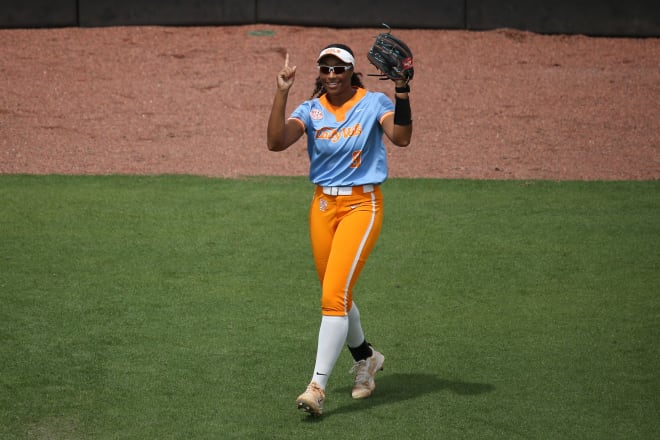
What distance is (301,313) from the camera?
7.29 m

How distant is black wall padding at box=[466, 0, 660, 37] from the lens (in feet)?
54.6

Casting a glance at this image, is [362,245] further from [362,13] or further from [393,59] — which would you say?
[362,13]

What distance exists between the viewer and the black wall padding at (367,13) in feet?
54.5

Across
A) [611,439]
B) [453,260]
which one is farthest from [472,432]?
[453,260]

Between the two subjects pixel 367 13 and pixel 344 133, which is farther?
pixel 367 13

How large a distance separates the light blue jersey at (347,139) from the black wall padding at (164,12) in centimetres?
1141

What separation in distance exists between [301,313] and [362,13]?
10.2 meters

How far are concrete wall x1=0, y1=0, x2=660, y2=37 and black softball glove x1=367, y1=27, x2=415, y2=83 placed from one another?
11.2 meters

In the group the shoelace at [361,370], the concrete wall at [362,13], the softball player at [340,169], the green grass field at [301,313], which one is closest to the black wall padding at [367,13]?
the concrete wall at [362,13]

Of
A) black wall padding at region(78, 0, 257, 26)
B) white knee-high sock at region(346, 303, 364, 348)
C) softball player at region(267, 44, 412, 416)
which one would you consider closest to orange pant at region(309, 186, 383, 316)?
softball player at region(267, 44, 412, 416)

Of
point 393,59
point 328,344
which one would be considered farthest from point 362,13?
point 328,344

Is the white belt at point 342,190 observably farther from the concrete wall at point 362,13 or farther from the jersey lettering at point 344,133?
the concrete wall at point 362,13

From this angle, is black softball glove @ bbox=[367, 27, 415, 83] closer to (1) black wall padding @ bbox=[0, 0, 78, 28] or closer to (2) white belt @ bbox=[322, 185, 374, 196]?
(2) white belt @ bbox=[322, 185, 374, 196]

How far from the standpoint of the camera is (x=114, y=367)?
6191 millimetres
